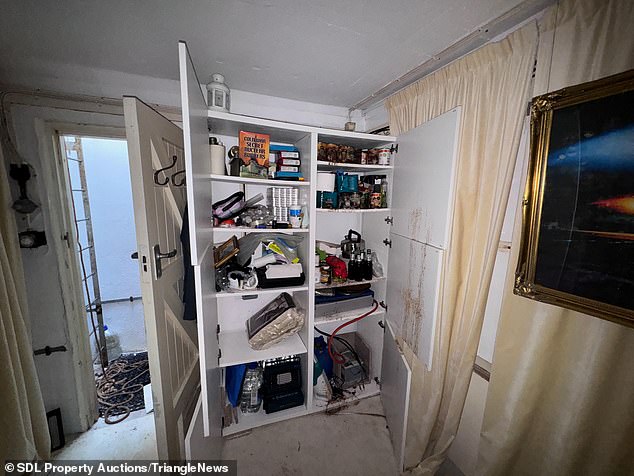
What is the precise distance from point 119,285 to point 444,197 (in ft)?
14.4

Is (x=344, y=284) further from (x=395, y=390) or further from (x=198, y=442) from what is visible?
(x=198, y=442)

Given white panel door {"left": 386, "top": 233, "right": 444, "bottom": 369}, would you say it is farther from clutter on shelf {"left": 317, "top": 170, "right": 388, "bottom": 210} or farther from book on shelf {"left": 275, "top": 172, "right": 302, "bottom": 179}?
book on shelf {"left": 275, "top": 172, "right": 302, "bottom": 179}

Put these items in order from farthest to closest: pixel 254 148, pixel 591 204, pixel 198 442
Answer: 1. pixel 254 148
2. pixel 198 442
3. pixel 591 204

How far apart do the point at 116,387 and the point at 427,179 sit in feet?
9.75

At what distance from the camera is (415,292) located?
125cm

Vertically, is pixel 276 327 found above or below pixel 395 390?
above

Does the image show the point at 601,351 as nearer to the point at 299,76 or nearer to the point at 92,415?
the point at 299,76

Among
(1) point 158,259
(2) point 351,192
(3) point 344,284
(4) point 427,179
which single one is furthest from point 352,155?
(1) point 158,259

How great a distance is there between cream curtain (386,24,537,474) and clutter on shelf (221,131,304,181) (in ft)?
2.73

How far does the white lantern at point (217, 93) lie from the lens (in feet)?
4.00

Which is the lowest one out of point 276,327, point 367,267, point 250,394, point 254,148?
point 250,394

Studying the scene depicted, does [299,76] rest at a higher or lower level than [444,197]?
higher

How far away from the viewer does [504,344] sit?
0.90 m

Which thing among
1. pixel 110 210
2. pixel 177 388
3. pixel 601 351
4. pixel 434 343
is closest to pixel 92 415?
pixel 177 388
